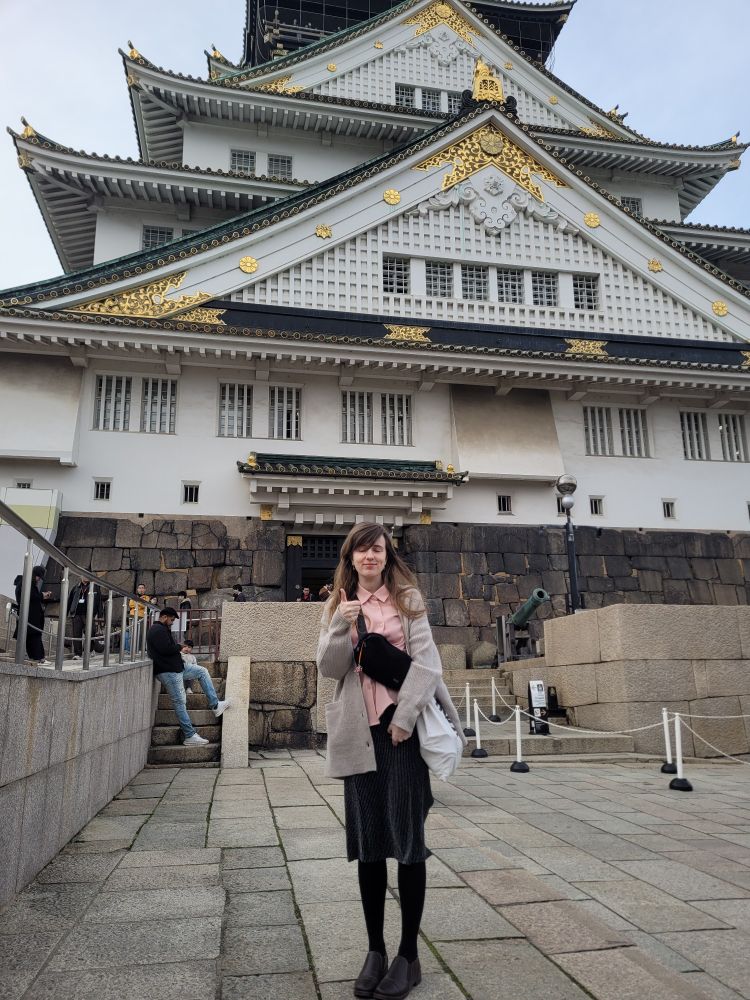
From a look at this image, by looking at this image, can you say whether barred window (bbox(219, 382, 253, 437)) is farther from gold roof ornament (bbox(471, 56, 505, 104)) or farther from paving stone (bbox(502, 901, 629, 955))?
paving stone (bbox(502, 901, 629, 955))

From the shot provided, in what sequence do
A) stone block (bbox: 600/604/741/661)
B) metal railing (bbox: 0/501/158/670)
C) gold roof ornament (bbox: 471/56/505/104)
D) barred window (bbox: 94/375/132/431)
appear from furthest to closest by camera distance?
gold roof ornament (bbox: 471/56/505/104) < barred window (bbox: 94/375/132/431) < stone block (bbox: 600/604/741/661) < metal railing (bbox: 0/501/158/670)

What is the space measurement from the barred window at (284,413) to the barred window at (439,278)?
475cm

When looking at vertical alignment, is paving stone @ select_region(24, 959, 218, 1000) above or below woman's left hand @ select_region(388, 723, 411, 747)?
below

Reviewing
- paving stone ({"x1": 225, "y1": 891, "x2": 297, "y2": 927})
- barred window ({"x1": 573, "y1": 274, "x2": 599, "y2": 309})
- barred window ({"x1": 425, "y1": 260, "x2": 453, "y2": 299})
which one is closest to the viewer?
paving stone ({"x1": 225, "y1": 891, "x2": 297, "y2": 927})

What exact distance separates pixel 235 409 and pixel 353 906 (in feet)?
51.4

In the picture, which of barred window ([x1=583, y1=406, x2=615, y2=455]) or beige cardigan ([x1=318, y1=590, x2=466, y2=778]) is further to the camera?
barred window ([x1=583, y1=406, x2=615, y2=455])

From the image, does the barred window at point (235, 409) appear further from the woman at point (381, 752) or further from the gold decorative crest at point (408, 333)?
the woman at point (381, 752)

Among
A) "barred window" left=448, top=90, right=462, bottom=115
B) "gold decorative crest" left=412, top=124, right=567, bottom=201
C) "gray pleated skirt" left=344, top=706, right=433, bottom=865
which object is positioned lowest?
"gray pleated skirt" left=344, top=706, right=433, bottom=865

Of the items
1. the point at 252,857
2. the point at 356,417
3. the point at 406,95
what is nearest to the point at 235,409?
the point at 356,417

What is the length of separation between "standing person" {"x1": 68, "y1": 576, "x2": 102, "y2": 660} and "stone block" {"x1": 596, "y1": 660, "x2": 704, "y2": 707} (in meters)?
7.46

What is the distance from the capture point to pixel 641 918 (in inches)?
158

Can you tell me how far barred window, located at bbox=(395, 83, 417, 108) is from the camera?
2677 cm

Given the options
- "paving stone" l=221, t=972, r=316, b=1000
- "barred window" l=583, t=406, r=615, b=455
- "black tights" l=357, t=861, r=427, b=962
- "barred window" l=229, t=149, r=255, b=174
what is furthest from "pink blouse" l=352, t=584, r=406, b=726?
"barred window" l=229, t=149, r=255, b=174

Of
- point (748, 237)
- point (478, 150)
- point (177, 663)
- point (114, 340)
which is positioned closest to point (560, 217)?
point (478, 150)
